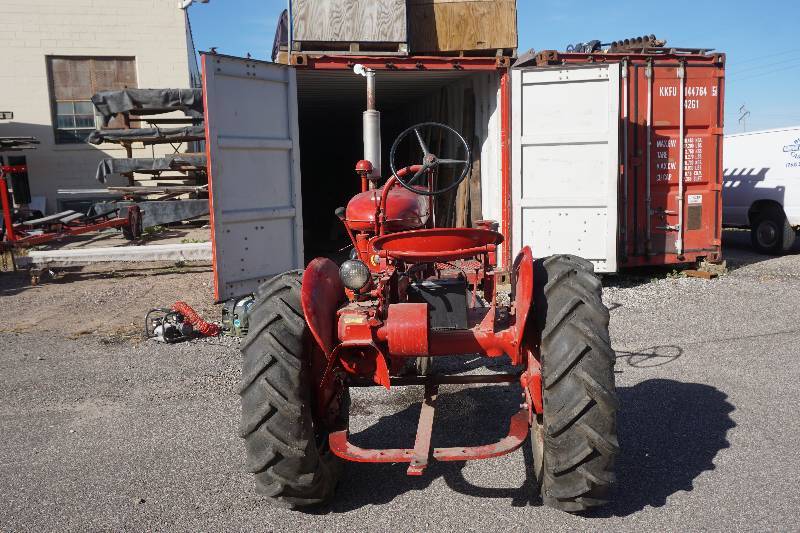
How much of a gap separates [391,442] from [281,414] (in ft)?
4.02

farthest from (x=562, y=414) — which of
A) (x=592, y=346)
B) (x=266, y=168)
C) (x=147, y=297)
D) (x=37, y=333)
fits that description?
(x=147, y=297)

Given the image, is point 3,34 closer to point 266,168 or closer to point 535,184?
point 266,168

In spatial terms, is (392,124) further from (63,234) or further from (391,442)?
(391,442)

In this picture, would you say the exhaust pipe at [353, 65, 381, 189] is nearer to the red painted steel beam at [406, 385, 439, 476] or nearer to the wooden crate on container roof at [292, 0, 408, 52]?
the red painted steel beam at [406, 385, 439, 476]

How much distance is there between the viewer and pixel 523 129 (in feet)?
26.7

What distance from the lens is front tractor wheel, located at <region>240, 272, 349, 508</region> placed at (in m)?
3.01

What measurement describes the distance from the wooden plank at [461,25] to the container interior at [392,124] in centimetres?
40

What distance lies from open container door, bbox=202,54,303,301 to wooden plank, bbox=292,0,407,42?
995 mm

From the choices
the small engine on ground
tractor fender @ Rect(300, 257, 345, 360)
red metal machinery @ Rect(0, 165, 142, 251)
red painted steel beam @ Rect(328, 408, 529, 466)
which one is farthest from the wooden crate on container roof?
red painted steel beam @ Rect(328, 408, 529, 466)

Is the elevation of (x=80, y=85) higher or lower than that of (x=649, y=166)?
Result: higher

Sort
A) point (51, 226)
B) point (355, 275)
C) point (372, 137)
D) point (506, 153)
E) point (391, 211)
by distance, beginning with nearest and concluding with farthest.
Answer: point (355, 275), point (391, 211), point (372, 137), point (506, 153), point (51, 226)

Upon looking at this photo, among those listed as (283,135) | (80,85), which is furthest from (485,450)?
(80,85)

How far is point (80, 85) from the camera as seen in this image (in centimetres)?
1595

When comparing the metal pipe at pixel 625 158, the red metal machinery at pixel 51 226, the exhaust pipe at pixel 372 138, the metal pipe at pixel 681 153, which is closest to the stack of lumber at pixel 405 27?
the metal pipe at pixel 625 158
